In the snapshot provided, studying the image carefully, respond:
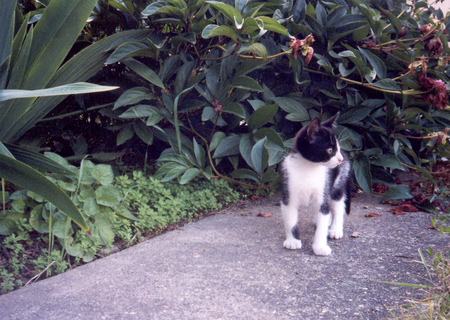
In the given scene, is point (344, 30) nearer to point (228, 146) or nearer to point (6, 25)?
point (228, 146)

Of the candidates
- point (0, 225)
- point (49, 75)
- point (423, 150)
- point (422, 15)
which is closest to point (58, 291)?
point (0, 225)

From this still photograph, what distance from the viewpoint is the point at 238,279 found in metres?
1.88

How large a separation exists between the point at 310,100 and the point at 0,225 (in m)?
2.37

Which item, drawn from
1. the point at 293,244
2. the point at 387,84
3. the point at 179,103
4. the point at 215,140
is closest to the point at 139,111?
the point at 179,103

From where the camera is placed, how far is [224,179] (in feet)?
10.5

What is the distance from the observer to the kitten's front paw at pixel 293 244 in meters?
2.28

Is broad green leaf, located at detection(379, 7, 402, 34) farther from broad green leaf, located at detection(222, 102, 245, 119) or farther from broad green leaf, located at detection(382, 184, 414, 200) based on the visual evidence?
broad green leaf, located at detection(222, 102, 245, 119)

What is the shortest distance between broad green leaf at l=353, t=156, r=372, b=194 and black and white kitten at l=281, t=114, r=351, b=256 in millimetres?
522

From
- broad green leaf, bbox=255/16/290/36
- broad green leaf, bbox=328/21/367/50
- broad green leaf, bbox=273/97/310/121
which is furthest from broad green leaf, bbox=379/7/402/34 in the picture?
broad green leaf, bbox=255/16/290/36

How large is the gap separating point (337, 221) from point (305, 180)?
0.42 m

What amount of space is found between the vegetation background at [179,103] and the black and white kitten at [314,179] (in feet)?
0.93

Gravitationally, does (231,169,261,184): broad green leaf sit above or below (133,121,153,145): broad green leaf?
below

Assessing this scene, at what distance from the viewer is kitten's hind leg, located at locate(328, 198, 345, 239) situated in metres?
2.49

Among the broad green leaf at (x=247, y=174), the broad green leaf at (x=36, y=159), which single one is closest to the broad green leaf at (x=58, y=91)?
the broad green leaf at (x=36, y=159)
